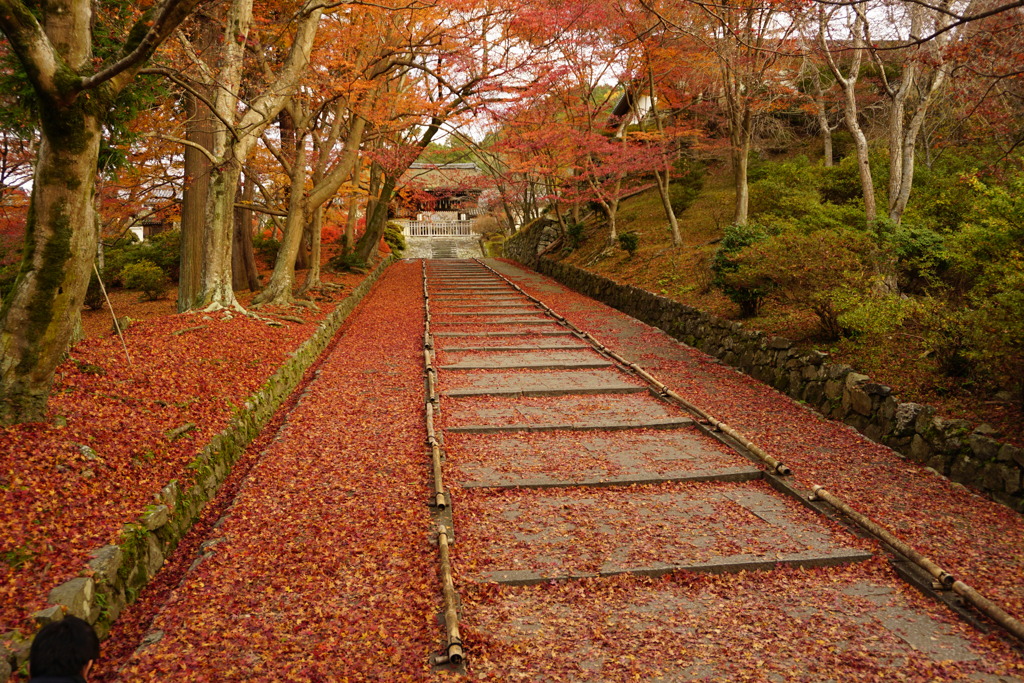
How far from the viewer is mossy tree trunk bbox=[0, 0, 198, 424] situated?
5242 millimetres

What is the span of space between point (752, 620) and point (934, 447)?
12.2 feet

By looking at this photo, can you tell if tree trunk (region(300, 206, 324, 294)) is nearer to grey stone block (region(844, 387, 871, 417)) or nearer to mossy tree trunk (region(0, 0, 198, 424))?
mossy tree trunk (region(0, 0, 198, 424))

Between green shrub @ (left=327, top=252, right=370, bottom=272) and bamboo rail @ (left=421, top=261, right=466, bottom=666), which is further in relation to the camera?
green shrub @ (left=327, top=252, right=370, bottom=272)

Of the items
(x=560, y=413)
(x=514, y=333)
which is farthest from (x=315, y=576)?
(x=514, y=333)

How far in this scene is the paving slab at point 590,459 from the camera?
6.32 m

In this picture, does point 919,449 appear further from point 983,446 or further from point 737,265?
point 737,265

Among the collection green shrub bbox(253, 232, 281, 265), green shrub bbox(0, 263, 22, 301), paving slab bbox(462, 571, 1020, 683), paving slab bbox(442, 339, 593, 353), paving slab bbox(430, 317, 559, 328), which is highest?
green shrub bbox(253, 232, 281, 265)

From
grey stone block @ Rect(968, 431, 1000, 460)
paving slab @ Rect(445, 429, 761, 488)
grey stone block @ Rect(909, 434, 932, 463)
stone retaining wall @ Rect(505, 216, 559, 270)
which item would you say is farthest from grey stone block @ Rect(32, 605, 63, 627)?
stone retaining wall @ Rect(505, 216, 559, 270)

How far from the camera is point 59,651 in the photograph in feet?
7.61

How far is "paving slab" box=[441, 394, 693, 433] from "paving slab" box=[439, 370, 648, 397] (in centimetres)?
16

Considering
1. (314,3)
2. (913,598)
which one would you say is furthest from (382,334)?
(913,598)

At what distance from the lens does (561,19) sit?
16578mm

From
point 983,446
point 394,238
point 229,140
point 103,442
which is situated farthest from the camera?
point 394,238

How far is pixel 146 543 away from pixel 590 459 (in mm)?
4006
